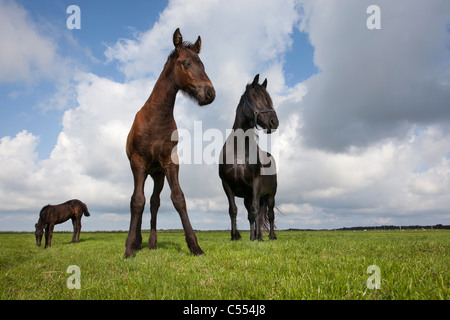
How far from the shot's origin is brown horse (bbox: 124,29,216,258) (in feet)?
20.2

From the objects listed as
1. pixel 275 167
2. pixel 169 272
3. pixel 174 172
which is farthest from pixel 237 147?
pixel 169 272

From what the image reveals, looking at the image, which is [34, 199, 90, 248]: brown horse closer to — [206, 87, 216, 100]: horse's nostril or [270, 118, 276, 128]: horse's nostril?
[270, 118, 276, 128]: horse's nostril

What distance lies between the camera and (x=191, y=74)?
6.07 metres

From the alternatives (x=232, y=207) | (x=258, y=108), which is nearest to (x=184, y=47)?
(x=258, y=108)

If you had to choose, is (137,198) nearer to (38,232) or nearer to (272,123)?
(272,123)

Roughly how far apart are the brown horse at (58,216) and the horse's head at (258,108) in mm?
14404

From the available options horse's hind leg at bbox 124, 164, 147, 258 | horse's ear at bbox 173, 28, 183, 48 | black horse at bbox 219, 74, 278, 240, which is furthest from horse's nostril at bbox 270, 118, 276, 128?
horse's hind leg at bbox 124, 164, 147, 258

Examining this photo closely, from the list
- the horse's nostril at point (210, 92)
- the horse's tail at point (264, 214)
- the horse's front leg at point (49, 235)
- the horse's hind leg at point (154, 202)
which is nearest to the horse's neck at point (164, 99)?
the horse's nostril at point (210, 92)

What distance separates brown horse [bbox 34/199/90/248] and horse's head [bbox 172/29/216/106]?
49.1 ft

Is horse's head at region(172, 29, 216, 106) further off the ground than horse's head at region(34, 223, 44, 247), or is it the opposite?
horse's head at region(172, 29, 216, 106)

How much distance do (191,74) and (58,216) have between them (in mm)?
15853
